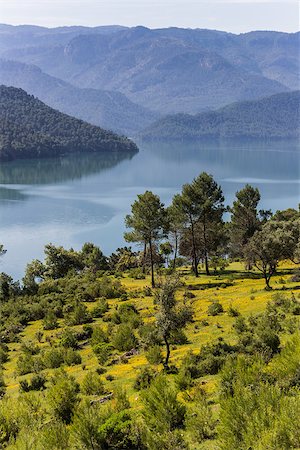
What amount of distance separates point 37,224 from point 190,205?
6943cm

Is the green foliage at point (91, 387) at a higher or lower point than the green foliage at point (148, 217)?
lower

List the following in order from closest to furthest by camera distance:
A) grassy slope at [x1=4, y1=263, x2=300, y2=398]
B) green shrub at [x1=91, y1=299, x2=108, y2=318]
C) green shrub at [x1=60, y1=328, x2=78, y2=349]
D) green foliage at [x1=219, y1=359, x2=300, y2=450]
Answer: green foliage at [x1=219, y1=359, x2=300, y2=450] → grassy slope at [x1=4, y1=263, x2=300, y2=398] → green shrub at [x1=60, y1=328, x2=78, y2=349] → green shrub at [x1=91, y1=299, x2=108, y2=318]

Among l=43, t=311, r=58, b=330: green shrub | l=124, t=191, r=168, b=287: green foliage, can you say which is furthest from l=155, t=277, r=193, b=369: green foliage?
l=124, t=191, r=168, b=287: green foliage

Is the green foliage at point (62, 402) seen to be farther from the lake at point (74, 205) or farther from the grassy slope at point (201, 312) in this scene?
the lake at point (74, 205)

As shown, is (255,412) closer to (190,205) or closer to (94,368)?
(94,368)

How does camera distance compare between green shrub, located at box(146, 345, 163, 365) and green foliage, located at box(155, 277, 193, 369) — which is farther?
green shrub, located at box(146, 345, 163, 365)

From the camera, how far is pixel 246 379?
1692cm

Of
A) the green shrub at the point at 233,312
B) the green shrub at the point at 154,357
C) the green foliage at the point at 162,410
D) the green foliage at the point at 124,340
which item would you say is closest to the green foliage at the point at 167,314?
the green shrub at the point at 154,357

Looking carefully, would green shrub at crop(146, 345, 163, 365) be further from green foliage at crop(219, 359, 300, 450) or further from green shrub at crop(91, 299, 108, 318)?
green shrub at crop(91, 299, 108, 318)

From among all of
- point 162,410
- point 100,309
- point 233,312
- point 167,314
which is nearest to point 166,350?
point 167,314

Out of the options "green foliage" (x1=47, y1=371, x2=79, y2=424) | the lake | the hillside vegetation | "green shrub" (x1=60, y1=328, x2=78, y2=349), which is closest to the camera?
the hillside vegetation

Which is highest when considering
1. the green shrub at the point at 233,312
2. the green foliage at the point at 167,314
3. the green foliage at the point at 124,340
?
the green foliage at the point at 167,314

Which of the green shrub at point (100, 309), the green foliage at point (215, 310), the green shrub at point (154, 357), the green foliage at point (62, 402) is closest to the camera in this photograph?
the green foliage at point (62, 402)

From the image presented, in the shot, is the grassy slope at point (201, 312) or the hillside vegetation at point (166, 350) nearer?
the hillside vegetation at point (166, 350)
